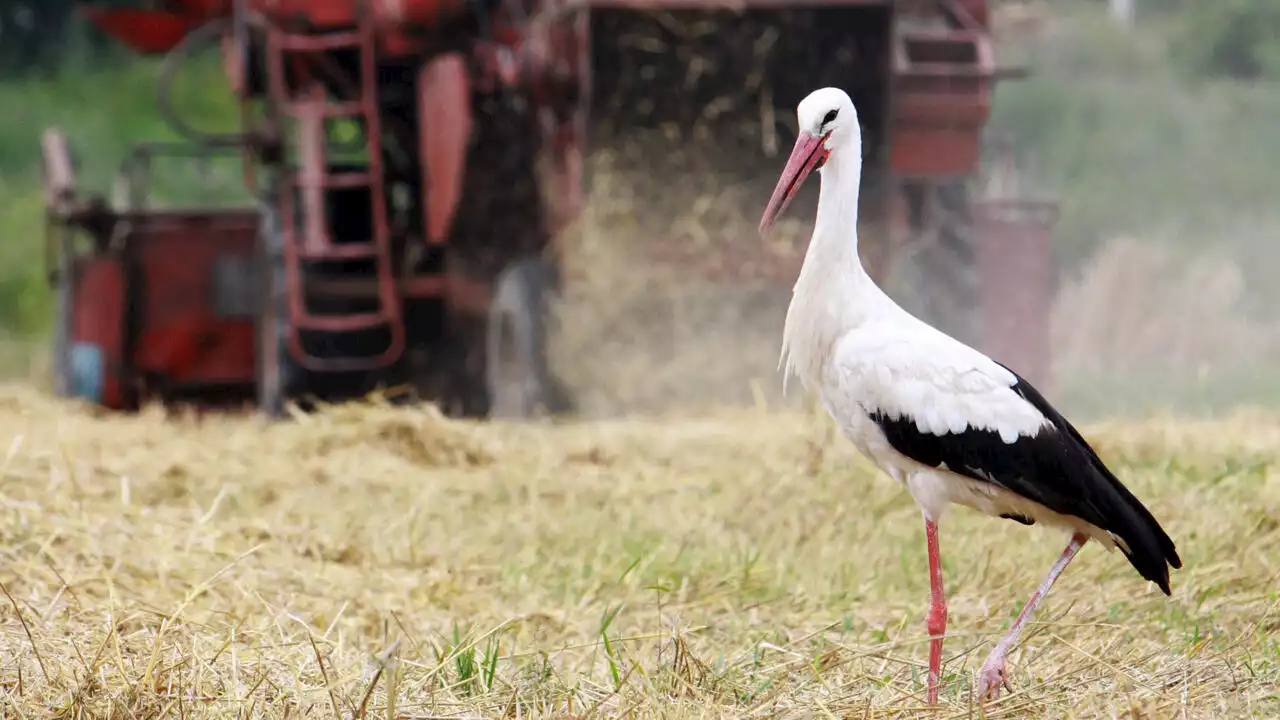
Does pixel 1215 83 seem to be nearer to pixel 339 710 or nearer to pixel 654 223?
pixel 654 223

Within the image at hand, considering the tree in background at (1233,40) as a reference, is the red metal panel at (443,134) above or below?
below

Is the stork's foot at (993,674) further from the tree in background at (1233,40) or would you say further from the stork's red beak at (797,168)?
the tree in background at (1233,40)

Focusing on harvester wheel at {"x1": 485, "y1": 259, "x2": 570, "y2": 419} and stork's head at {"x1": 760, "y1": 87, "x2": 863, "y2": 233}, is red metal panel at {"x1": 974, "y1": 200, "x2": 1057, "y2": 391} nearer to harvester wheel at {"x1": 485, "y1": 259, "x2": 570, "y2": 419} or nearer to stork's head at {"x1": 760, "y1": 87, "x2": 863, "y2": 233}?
harvester wheel at {"x1": 485, "y1": 259, "x2": 570, "y2": 419}

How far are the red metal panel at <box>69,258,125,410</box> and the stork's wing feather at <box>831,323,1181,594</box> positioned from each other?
231 inches

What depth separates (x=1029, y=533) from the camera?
456 centimetres

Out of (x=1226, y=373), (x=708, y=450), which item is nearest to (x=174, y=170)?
(x=1226, y=373)

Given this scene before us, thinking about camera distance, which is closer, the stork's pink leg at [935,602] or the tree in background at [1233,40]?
the stork's pink leg at [935,602]

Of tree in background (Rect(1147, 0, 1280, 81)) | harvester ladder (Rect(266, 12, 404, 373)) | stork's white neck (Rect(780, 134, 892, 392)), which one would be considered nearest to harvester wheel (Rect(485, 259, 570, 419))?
harvester ladder (Rect(266, 12, 404, 373))

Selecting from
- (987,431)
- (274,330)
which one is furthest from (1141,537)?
(274,330)

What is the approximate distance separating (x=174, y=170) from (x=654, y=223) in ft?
46.9

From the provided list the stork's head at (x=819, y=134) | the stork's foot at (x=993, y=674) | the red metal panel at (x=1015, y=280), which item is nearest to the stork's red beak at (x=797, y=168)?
the stork's head at (x=819, y=134)

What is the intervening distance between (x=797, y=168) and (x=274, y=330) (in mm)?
5133

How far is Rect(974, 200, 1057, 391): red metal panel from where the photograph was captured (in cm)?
874

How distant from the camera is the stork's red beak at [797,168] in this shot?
335 cm
